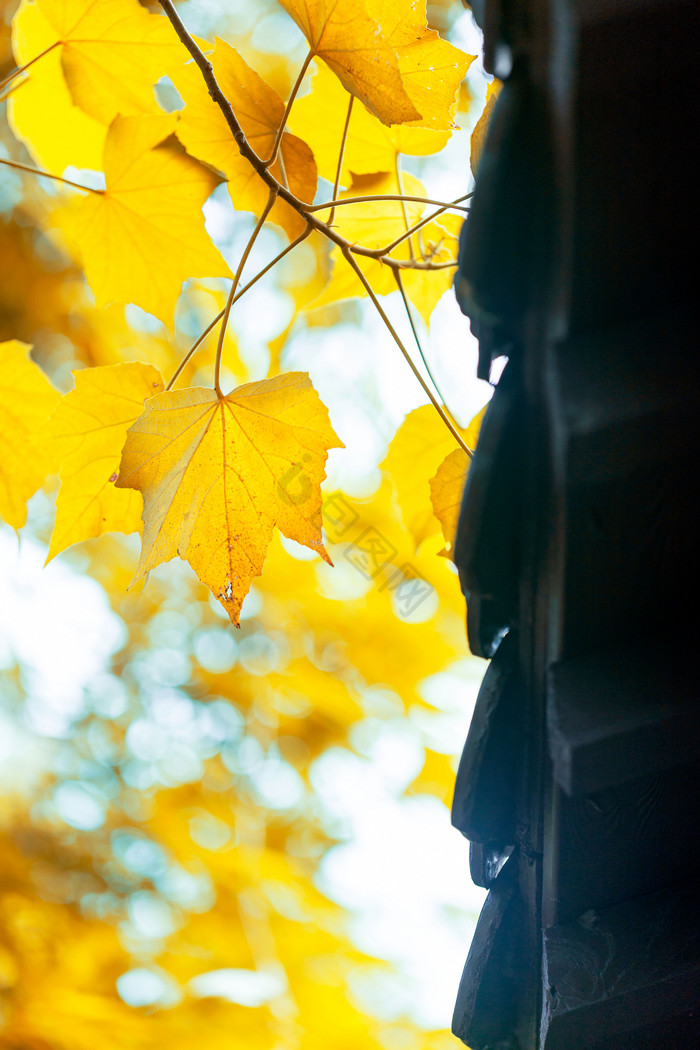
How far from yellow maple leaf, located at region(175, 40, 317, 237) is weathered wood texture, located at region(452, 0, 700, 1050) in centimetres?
23

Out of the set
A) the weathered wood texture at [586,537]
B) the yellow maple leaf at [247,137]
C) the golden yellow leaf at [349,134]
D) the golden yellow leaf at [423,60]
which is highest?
the golden yellow leaf at [349,134]

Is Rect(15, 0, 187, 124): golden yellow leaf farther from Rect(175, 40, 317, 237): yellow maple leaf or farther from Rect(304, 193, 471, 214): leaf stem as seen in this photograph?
Rect(304, 193, 471, 214): leaf stem

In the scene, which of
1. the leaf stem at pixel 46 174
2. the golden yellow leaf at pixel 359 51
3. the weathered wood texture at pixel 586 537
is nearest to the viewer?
the weathered wood texture at pixel 586 537

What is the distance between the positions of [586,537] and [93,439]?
33 cm

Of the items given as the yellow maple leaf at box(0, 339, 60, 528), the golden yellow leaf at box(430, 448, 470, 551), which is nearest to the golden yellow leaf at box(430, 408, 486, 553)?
the golden yellow leaf at box(430, 448, 470, 551)

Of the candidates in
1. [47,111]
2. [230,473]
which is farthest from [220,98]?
[47,111]

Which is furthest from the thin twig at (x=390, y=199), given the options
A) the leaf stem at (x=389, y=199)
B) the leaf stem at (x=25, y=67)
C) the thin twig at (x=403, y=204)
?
the leaf stem at (x=25, y=67)

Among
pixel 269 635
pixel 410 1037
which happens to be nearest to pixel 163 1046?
pixel 410 1037

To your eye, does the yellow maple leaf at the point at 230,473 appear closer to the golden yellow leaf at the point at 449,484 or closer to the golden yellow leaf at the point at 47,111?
the golden yellow leaf at the point at 449,484

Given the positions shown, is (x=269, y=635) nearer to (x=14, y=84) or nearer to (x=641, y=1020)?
(x=14, y=84)

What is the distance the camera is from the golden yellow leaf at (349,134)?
418mm

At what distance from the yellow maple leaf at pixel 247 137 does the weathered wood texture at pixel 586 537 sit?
23 cm

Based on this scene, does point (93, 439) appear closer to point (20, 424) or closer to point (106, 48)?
point (20, 424)

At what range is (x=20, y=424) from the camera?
1.44ft
